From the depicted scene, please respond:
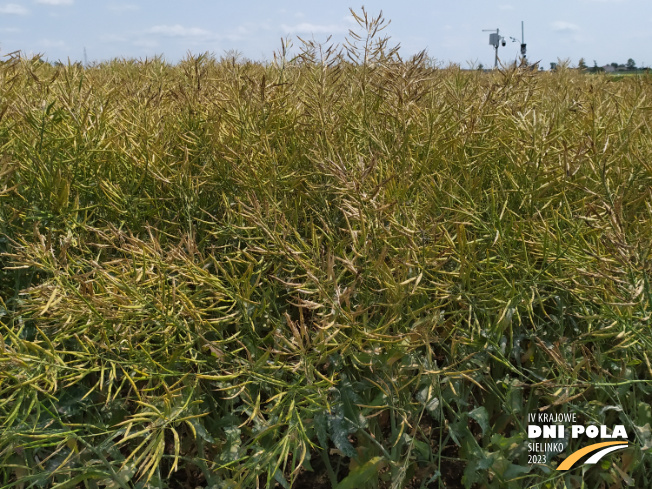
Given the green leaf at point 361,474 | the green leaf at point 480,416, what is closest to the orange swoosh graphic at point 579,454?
the green leaf at point 480,416

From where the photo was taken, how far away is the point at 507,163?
1815 mm

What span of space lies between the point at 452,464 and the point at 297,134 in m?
1.20

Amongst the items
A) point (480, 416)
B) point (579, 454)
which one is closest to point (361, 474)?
point (480, 416)

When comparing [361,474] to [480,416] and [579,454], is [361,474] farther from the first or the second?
[579,454]

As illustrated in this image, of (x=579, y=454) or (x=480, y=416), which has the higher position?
(x=480, y=416)

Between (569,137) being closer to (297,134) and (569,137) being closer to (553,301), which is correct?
(553,301)

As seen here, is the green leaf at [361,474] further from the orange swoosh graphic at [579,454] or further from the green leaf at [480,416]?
the orange swoosh graphic at [579,454]

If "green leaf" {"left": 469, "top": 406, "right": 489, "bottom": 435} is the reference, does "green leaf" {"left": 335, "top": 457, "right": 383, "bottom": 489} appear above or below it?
A: below

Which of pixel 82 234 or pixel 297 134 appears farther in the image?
pixel 297 134

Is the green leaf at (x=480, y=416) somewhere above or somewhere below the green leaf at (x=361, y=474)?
above

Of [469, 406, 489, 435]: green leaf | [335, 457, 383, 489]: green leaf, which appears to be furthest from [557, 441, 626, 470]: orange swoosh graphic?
[335, 457, 383, 489]: green leaf

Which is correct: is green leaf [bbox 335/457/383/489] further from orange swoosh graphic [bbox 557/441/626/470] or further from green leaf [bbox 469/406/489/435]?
orange swoosh graphic [bbox 557/441/626/470]

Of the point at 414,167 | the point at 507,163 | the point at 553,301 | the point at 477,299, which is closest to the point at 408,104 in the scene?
the point at 414,167

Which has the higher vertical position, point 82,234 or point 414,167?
point 414,167
